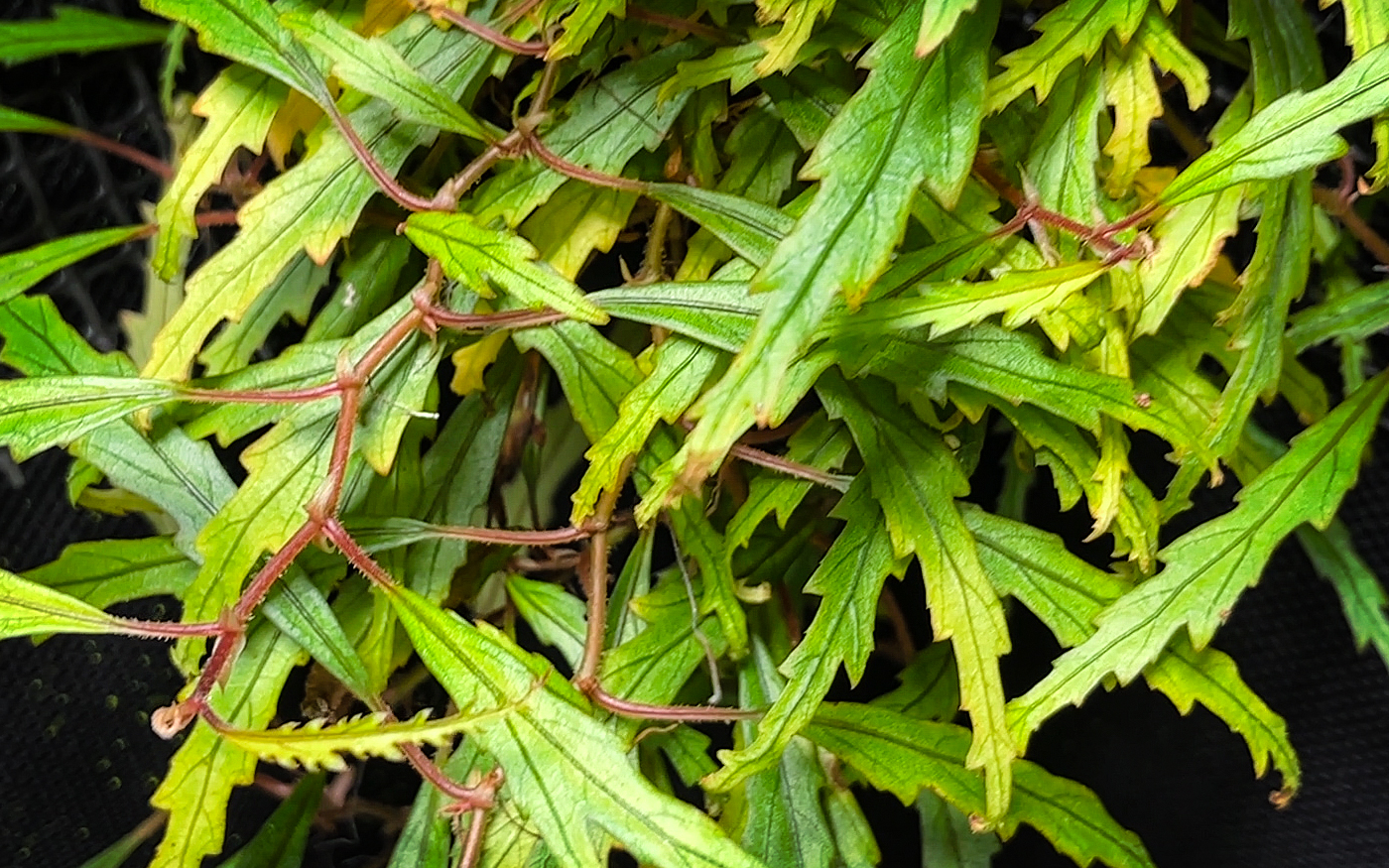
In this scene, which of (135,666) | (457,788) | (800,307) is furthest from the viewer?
(135,666)

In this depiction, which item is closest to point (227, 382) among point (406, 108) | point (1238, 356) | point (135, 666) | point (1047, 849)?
point (406, 108)

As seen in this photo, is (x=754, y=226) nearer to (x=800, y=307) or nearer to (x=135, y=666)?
(x=800, y=307)

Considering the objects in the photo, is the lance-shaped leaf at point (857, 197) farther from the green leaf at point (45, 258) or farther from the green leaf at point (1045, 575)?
the green leaf at point (45, 258)

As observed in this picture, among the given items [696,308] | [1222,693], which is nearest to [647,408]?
[696,308]

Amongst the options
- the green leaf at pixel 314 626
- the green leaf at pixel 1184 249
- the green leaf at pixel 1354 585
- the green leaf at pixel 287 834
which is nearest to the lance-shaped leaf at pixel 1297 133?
the green leaf at pixel 1184 249

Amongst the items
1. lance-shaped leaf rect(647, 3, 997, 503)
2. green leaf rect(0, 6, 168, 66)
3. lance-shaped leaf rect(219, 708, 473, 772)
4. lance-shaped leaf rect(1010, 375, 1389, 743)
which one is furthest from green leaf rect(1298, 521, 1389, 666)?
green leaf rect(0, 6, 168, 66)

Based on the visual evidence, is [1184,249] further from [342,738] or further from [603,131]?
[342,738]
